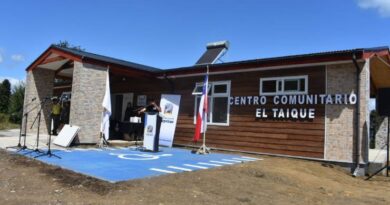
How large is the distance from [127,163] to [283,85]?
536 cm

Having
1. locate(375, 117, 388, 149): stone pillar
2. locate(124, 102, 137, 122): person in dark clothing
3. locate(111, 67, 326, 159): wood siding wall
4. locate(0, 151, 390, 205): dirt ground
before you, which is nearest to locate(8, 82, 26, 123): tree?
locate(124, 102, 137, 122): person in dark clothing

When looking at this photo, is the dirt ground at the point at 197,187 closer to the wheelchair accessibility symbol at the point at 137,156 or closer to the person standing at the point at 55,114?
the wheelchair accessibility symbol at the point at 137,156

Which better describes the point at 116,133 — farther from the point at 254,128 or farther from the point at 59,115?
the point at 254,128

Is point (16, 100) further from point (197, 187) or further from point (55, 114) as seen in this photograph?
point (197, 187)

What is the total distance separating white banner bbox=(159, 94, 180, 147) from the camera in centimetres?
1459

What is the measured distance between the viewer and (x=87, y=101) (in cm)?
1344

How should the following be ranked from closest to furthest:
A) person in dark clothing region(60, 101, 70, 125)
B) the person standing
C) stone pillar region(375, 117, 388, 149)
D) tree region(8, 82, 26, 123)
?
1. the person standing
2. person in dark clothing region(60, 101, 70, 125)
3. stone pillar region(375, 117, 388, 149)
4. tree region(8, 82, 26, 123)

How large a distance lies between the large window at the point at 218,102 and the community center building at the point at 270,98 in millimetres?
34

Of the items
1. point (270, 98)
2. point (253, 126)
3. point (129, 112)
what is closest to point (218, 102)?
point (253, 126)

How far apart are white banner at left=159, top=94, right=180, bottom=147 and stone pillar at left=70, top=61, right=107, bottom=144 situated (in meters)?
2.39

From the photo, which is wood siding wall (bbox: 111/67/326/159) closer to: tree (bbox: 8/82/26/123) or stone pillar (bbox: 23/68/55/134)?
stone pillar (bbox: 23/68/55/134)

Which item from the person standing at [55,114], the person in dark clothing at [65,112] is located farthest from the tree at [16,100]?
the person standing at [55,114]

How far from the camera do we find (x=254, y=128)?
1238 cm

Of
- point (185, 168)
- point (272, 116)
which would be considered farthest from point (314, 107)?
point (185, 168)
